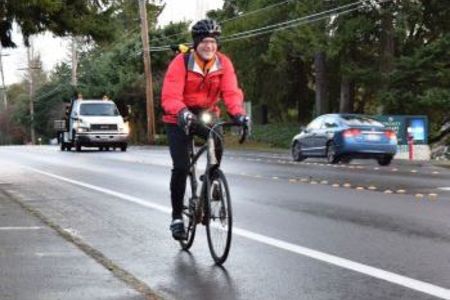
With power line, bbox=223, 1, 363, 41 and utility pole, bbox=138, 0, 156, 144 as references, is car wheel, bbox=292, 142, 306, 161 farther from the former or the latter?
utility pole, bbox=138, 0, 156, 144

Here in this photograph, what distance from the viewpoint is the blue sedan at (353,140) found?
911 inches

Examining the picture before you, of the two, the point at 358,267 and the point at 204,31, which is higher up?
the point at 204,31

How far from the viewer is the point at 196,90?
7.47 metres

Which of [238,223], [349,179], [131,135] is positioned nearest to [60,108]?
[131,135]

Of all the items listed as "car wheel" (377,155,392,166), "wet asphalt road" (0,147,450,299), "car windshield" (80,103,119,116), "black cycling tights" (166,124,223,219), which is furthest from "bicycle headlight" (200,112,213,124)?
"car windshield" (80,103,119,116)

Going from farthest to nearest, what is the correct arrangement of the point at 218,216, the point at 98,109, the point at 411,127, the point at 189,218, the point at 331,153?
the point at 98,109 → the point at 411,127 → the point at 331,153 → the point at 189,218 → the point at 218,216

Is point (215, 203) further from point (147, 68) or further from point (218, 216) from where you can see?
point (147, 68)

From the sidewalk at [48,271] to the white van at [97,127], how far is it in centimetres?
2501

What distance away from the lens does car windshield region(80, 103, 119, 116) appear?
34938 mm

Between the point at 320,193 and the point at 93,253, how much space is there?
6420 millimetres

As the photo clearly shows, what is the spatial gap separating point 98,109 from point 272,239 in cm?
2730

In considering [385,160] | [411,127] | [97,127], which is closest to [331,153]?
[385,160]

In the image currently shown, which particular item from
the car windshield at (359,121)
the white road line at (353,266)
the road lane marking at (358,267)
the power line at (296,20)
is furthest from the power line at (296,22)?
the road lane marking at (358,267)

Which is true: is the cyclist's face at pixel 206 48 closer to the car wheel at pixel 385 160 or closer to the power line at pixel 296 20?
the car wheel at pixel 385 160
